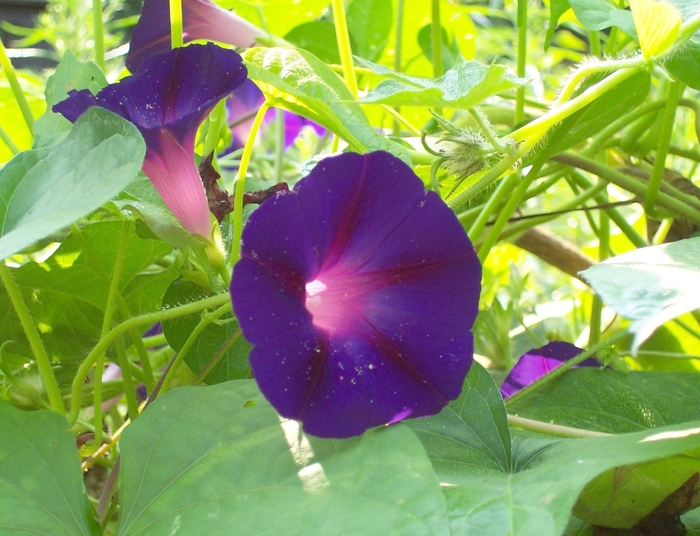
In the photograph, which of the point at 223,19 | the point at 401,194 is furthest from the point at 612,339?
the point at 223,19

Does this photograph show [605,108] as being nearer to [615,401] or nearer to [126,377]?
[615,401]

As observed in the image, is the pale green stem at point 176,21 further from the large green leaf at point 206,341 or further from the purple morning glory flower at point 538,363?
the purple morning glory flower at point 538,363

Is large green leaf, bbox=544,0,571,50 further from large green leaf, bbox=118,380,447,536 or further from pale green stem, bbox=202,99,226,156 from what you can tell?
large green leaf, bbox=118,380,447,536

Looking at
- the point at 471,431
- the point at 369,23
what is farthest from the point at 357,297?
the point at 369,23

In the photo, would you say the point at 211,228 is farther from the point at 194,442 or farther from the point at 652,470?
the point at 652,470

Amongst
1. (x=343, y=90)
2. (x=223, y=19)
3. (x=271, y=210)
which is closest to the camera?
(x=271, y=210)

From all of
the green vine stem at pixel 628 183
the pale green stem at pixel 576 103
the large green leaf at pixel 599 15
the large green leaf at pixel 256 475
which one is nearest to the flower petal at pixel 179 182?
the large green leaf at pixel 256 475

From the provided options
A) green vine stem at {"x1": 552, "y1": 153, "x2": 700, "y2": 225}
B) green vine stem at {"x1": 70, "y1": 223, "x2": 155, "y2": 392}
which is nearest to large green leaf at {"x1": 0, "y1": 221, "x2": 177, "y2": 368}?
green vine stem at {"x1": 70, "y1": 223, "x2": 155, "y2": 392}
